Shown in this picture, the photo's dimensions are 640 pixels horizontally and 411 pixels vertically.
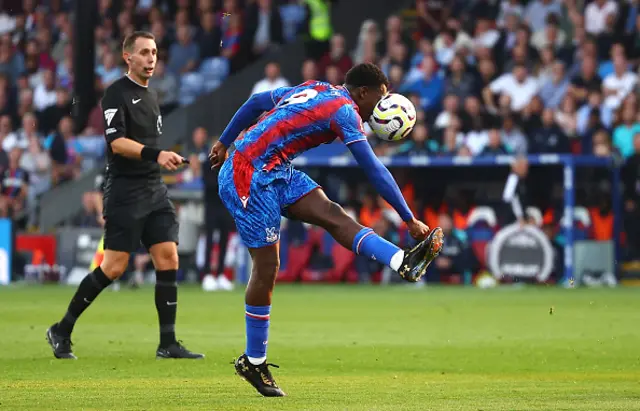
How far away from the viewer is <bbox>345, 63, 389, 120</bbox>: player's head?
25.5 ft

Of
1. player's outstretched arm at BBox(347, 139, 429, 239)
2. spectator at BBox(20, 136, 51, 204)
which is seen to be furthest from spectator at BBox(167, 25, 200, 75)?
player's outstretched arm at BBox(347, 139, 429, 239)

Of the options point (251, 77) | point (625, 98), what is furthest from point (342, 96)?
point (251, 77)

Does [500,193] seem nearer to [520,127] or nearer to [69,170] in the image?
[520,127]

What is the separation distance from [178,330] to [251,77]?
12.2 metres

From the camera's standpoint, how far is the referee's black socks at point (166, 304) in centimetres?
998

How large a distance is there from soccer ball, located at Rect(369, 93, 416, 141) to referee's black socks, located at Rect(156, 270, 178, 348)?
8.93 feet

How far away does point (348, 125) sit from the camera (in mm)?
7484

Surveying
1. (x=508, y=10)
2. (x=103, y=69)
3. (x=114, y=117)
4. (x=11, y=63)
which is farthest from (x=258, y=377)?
(x=11, y=63)

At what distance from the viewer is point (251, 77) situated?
24.0 metres

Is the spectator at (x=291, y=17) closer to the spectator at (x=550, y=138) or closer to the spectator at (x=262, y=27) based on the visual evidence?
the spectator at (x=262, y=27)

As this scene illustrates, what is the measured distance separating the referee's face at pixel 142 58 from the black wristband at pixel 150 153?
0.78 m

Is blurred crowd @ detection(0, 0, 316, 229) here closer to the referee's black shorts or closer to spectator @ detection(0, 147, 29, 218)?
spectator @ detection(0, 147, 29, 218)

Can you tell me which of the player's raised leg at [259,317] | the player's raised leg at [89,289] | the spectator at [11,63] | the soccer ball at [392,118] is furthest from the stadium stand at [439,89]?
the player's raised leg at [259,317]

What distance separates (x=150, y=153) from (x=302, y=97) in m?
2.15
